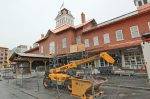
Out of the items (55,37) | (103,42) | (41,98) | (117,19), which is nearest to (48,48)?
(55,37)

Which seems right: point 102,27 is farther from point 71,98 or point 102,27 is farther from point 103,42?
point 71,98

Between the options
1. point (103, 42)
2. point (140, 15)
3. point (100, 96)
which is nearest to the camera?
point (100, 96)

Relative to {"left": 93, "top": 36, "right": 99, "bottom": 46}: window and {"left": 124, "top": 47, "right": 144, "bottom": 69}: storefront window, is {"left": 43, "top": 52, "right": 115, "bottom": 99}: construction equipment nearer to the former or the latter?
{"left": 124, "top": 47, "right": 144, "bottom": 69}: storefront window

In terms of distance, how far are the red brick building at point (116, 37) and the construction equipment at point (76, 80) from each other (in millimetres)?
11650

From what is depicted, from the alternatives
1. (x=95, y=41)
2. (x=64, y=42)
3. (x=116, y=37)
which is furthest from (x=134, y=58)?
(x=64, y=42)

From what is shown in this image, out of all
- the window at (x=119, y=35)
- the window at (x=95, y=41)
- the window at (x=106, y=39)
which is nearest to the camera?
the window at (x=119, y=35)

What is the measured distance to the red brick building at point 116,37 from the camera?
26953 millimetres

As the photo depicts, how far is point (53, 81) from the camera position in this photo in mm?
18609

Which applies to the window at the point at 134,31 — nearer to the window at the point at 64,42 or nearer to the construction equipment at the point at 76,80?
the construction equipment at the point at 76,80

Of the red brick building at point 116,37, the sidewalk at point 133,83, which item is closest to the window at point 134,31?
the red brick building at point 116,37

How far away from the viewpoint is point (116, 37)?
1189 inches

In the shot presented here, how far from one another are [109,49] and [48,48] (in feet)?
59.2

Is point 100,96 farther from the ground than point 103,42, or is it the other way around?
point 103,42

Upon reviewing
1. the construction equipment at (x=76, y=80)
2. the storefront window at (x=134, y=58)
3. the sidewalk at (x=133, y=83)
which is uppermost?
the storefront window at (x=134, y=58)
